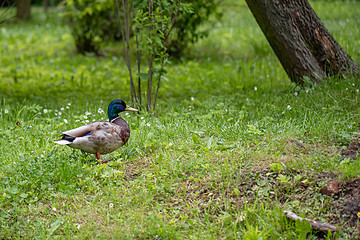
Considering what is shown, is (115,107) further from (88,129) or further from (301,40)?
(301,40)

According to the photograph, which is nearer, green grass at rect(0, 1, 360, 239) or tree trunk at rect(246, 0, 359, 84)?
green grass at rect(0, 1, 360, 239)

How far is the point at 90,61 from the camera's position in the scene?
30.1ft

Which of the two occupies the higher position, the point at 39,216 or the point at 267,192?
the point at 267,192

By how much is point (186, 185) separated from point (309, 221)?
1145 mm

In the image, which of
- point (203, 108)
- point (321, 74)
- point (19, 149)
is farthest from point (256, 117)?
point (19, 149)

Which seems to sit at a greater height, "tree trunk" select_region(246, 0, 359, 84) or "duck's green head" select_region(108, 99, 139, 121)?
"tree trunk" select_region(246, 0, 359, 84)

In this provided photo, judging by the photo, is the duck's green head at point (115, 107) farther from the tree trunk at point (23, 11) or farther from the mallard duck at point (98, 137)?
the tree trunk at point (23, 11)

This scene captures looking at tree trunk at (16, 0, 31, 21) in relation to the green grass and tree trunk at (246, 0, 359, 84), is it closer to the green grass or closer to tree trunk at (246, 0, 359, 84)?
the green grass

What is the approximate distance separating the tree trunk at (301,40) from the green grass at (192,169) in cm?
27

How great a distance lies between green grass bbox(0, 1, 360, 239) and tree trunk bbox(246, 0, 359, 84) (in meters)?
0.27

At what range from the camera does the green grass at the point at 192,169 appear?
3.31m

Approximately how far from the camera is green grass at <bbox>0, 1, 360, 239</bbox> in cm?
331

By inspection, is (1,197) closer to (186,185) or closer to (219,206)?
(186,185)

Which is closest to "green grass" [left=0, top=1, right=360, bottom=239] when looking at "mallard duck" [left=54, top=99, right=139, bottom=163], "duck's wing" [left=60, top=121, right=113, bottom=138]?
"mallard duck" [left=54, top=99, right=139, bottom=163]
